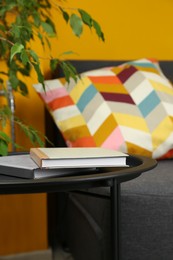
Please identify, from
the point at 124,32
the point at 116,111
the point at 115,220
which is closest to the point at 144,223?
the point at 115,220

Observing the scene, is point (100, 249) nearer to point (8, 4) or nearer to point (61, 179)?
point (61, 179)

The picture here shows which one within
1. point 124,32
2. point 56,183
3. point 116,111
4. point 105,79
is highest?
point 124,32

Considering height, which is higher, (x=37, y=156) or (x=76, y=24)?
(x=76, y=24)

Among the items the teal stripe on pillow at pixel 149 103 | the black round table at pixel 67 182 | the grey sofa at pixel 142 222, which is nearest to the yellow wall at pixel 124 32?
the teal stripe on pillow at pixel 149 103

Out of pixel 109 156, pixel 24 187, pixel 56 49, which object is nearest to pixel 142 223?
pixel 109 156

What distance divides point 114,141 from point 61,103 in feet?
0.74

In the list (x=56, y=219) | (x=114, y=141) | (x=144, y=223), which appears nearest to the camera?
(x=144, y=223)

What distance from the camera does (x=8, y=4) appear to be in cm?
133

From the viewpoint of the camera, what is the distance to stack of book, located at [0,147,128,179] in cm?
78

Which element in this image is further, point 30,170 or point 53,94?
point 53,94

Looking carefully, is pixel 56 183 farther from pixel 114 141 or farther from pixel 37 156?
pixel 114 141

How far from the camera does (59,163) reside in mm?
788

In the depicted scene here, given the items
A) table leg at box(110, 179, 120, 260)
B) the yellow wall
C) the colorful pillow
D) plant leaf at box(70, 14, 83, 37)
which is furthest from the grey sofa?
the yellow wall

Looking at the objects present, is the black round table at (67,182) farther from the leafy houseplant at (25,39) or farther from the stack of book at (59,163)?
the leafy houseplant at (25,39)
